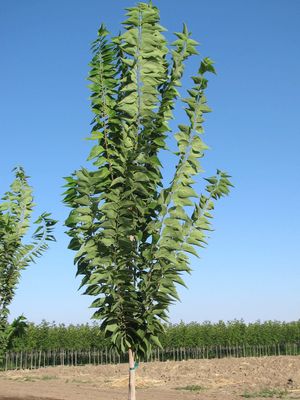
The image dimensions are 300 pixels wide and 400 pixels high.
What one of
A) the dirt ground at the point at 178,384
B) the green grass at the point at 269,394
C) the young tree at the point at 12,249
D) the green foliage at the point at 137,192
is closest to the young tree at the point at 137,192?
the green foliage at the point at 137,192

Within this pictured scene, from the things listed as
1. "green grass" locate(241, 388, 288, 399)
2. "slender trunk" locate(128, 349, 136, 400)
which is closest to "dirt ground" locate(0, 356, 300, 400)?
"green grass" locate(241, 388, 288, 399)

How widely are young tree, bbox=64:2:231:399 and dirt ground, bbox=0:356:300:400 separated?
1151 cm

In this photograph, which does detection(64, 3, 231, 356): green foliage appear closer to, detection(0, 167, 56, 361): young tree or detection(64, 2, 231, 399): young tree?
detection(64, 2, 231, 399): young tree

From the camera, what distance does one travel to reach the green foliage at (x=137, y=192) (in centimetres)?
518

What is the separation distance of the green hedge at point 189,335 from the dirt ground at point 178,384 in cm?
1415

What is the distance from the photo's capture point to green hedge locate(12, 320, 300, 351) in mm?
52312

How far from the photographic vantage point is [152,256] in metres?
5.27

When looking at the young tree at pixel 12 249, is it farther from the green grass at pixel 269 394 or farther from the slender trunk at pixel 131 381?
the green grass at pixel 269 394

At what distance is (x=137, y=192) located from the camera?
5.46 metres

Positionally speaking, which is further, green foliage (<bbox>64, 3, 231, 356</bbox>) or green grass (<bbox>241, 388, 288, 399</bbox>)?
green grass (<bbox>241, 388, 288, 399</bbox>)

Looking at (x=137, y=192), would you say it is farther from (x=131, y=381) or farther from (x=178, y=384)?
(x=178, y=384)

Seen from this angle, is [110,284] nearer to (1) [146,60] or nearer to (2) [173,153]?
(2) [173,153]

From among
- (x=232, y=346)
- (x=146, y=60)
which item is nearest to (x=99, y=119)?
(x=146, y=60)

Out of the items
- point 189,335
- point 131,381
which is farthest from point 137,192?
point 189,335
